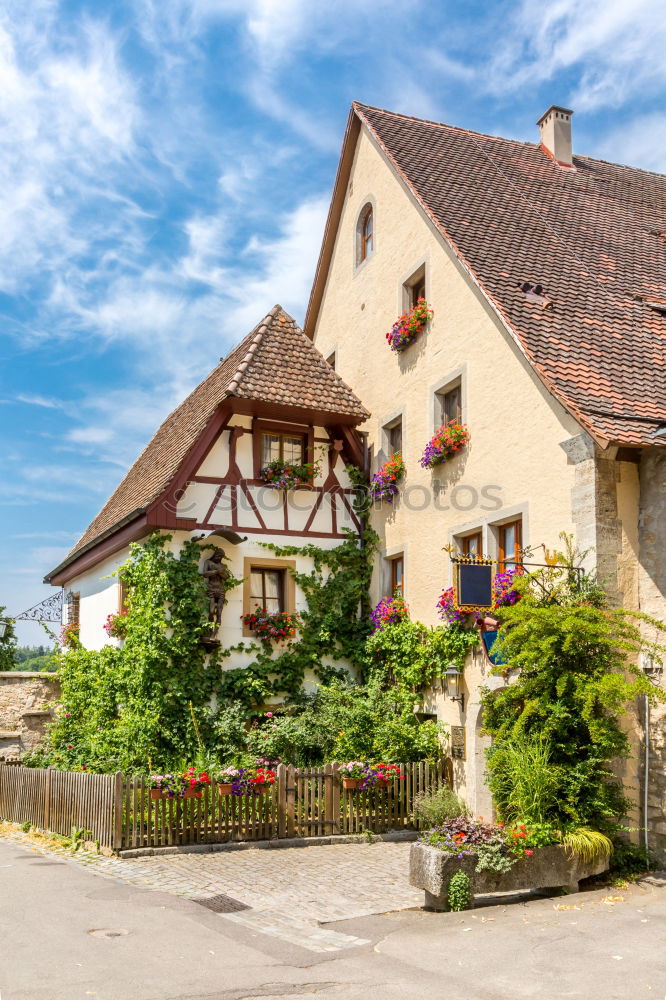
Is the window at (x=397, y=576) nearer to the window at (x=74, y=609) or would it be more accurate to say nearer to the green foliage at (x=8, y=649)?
the window at (x=74, y=609)

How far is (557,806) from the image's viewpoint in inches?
397

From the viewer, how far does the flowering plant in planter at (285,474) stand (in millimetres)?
16375

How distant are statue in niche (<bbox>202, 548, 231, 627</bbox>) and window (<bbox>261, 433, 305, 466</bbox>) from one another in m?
2.21

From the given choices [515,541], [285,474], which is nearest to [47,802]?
[285,474]

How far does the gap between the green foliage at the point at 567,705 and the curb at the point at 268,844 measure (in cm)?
299

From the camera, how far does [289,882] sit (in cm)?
1040

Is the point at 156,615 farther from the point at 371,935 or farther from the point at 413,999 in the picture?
the point at 413,999

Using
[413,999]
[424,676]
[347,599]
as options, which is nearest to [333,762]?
[424,676]

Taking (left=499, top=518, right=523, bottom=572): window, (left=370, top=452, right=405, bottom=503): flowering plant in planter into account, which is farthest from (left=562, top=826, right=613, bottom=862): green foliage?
(left=370, top=452, right=405, bottom=503): flowering plant in planter

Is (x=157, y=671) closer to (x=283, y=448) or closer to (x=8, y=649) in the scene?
(x=283, y=448)

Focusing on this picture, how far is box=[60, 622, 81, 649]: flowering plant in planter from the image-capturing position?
1961 cm

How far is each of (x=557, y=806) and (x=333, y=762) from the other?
434cm

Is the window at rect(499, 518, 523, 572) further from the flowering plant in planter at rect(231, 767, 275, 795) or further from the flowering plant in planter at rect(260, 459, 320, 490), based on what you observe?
the flowering plant in planter at rect(260, 459, 320, 490)

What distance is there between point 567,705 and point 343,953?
148 inches
